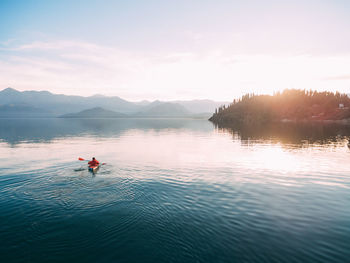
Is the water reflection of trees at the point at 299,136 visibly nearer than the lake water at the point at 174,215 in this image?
No

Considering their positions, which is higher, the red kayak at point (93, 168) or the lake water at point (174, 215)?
the red kayak at point (93, 168)

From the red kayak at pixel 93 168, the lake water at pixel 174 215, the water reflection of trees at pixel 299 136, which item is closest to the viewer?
the lake water at pixel 174 215

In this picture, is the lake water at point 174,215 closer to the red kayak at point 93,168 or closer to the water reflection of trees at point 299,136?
the red kayak at point 93,168

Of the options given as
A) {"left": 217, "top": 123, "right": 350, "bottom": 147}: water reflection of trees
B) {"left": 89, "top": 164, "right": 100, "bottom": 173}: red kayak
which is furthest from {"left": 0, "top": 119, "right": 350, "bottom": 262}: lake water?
{"left": 217, "top": 123, "right": 350, "bottom": 147}: water reflection of trees

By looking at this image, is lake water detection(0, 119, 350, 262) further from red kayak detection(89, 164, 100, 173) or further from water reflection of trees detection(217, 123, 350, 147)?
water reflection of trees detection(217, 123, 350, 147)

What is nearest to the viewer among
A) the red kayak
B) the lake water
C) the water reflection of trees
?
the lake water

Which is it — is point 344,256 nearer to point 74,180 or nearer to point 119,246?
point 119,246

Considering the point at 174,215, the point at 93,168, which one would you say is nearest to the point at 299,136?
the point at 93,168

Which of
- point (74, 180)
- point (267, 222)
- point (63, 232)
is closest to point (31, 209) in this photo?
point (63, 232)

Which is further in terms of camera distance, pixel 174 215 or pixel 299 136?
pixel 299 136

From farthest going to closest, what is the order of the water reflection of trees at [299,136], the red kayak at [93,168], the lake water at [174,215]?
1. the water reflection of trees at [299,136]
2. the red kayak at [93,168]
3. the lake water at [174,215]

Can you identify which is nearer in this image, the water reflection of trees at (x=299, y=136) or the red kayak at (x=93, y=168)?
the red kayak at (x=93, y=168)

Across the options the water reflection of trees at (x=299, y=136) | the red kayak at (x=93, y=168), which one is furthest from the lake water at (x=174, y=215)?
the water reflection of trees at (x=299, y=136)

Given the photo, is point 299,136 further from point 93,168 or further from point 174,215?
point 174,215
